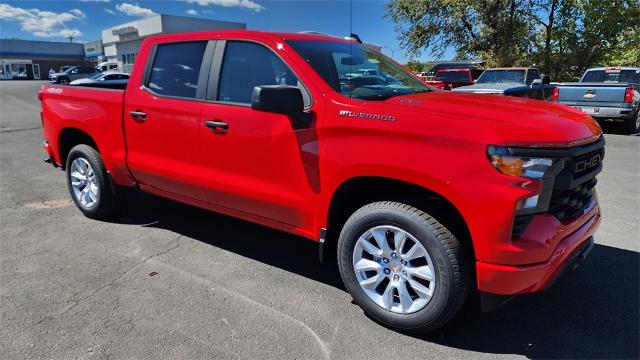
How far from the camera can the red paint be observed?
2.48 m

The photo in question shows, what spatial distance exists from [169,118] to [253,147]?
38.2 inches

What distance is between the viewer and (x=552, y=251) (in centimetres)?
255

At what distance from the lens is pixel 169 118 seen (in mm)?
3881

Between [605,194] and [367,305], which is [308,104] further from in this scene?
[605,194]

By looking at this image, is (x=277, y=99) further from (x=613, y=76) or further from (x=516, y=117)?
(x=613, y=76)

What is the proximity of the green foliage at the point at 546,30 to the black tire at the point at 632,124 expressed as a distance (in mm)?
11688

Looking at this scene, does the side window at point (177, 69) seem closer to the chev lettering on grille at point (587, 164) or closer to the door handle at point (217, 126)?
the door handle at point (217, 126)

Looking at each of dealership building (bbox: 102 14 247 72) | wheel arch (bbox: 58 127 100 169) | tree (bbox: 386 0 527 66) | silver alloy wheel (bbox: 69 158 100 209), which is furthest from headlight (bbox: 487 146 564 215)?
dealership building (bbox: 102 14 247 72)

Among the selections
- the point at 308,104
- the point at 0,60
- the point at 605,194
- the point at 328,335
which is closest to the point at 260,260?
the point at 328,335

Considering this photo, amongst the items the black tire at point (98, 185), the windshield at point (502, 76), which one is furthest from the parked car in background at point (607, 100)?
the black tire at point (98, 185)

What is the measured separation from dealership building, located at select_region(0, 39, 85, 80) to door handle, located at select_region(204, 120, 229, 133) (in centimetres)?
7725

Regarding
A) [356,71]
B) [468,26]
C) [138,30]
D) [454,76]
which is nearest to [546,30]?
[468,26]

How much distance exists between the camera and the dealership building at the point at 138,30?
47.7 m

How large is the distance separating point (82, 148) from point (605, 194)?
245 inches
